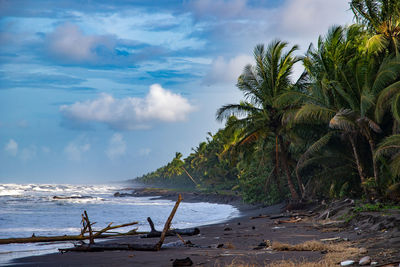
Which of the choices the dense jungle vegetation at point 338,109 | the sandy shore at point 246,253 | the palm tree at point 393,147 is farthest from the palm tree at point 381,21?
the sandy shore at point 246,253

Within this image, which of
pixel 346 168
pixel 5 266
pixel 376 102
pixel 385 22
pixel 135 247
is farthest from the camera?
pixel 346 168

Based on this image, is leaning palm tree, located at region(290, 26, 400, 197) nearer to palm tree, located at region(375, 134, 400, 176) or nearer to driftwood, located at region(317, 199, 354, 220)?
palm tree, located at region(375, 134, 400, 176)


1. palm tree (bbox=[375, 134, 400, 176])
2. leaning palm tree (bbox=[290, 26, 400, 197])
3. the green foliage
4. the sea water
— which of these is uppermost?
leaning palm tree (bbox=[290, 26, 400, 197])

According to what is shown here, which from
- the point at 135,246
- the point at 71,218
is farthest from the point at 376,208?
the point at 71,218

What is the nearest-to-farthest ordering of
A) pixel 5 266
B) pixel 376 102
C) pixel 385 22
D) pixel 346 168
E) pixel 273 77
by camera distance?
pixel 5 266 → pixel 376 102 → pixel 385 22 → pixel 346 168 → pixel 273 77

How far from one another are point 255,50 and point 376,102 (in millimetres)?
9336

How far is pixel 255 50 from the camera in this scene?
77.7 feet

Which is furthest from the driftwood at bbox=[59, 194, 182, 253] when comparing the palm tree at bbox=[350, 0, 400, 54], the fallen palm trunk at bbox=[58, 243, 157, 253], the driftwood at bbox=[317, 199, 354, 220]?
the palm tree at bbox=[350, 0, 400, 54]

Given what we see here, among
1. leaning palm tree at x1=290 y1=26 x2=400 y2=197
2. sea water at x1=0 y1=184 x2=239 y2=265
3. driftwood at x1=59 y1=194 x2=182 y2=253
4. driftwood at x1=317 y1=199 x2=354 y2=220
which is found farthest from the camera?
driftwood at x1=317 y1=199 x2=354 y2=220

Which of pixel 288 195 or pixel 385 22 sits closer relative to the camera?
pixel 385 22

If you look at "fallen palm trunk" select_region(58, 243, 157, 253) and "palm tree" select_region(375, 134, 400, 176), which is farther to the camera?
"palm tree" select_region(375, 134, 400, 176)

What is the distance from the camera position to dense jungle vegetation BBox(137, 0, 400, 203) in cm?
1602

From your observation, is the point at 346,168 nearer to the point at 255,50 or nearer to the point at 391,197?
the point at 391,197

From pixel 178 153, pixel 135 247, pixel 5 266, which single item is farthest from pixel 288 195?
pixel 178 153
